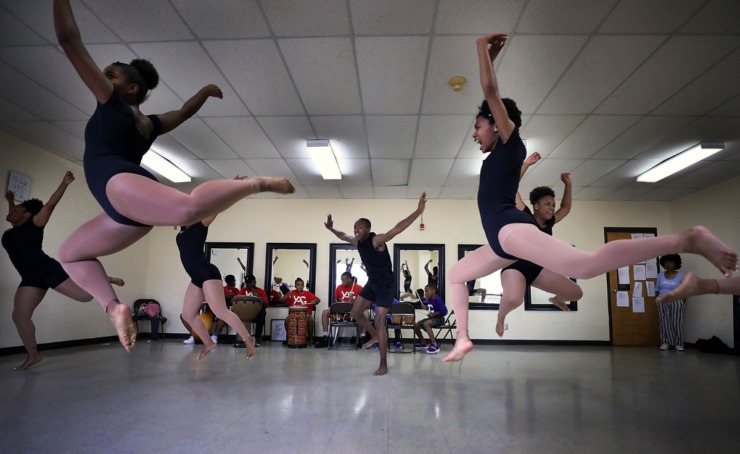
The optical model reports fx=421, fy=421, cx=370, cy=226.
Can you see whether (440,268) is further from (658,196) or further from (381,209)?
(658,196)

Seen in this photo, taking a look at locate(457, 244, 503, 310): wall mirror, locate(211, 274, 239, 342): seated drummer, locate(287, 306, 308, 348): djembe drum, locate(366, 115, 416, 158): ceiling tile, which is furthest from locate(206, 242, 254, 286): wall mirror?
locate(457, 244, 503, 310): wall mirror

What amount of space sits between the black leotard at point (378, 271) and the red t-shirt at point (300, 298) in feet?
12.7

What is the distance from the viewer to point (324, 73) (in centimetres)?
441

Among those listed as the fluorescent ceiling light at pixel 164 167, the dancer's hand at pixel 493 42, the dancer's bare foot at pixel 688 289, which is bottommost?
the dancer's bare foot at pixel 688 289

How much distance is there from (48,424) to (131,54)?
3283 millimetres

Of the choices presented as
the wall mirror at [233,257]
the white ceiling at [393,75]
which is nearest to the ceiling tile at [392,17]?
the white ceiling at [393,75]

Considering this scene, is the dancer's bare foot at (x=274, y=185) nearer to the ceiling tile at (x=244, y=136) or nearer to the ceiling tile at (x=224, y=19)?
the ceiling tile at (x=224, y=19)

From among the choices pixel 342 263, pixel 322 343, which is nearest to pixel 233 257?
pixel 342 263

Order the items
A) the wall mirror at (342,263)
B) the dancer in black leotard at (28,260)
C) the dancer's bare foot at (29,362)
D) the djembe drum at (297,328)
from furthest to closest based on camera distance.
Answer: the wall mirror at (342,263) → the djembe drum at (297,328) → the dancer's bare foot at (29,362) → the dancer in black leotard at (28,260)

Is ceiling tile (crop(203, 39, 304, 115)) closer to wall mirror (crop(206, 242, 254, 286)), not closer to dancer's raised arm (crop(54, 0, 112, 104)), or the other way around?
dancer's raised arm (crop(54, 0, 112, 104))

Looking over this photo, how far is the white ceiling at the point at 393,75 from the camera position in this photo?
11.5 feet

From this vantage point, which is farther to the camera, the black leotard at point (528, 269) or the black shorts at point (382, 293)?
the black shorts at point (382, 293)

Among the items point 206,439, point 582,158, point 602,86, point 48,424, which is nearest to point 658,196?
point 582,158

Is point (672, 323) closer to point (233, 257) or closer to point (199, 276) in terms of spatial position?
point (199, 276)
